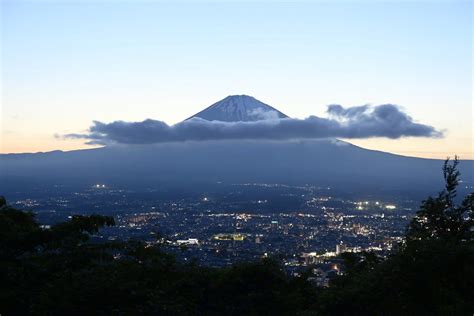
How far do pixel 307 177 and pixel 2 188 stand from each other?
67.9m

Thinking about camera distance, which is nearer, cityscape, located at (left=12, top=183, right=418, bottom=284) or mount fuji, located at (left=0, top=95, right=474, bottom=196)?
cityscape, located at (left=12, top=183, right=418, bottom=284)

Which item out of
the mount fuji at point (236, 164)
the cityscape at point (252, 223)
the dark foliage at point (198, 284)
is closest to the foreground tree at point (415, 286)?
the dark foliage at point (198, 284)

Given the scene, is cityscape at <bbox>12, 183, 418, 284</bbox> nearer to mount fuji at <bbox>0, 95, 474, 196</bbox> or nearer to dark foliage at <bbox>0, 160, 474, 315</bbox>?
dark foliage at <bbox>0, 160, 474, 315</bbox>

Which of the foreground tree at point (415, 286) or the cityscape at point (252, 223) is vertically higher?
the foreground tree at point (415, 286)

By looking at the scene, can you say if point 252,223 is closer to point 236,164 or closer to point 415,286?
point 415,286

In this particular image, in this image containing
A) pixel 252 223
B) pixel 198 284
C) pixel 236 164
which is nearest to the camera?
pixel 198 284

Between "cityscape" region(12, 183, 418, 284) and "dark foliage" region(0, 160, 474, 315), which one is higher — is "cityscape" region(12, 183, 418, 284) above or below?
below

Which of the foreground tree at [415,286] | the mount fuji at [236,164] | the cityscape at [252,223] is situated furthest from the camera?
the mount fuji at [236,164]

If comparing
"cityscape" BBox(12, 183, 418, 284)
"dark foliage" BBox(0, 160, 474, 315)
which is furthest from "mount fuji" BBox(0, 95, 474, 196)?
"dark foliage" BBox(0, 160, 474, 315)

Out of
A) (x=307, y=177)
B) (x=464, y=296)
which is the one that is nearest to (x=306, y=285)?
(x=464, y=296)

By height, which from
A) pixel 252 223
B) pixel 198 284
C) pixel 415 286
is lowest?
pixel 252 223

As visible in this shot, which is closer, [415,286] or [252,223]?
[415,286]

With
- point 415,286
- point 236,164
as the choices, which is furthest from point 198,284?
point 236,164

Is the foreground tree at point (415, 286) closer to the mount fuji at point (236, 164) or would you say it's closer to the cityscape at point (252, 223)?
the cityscape at point (252, 223)
